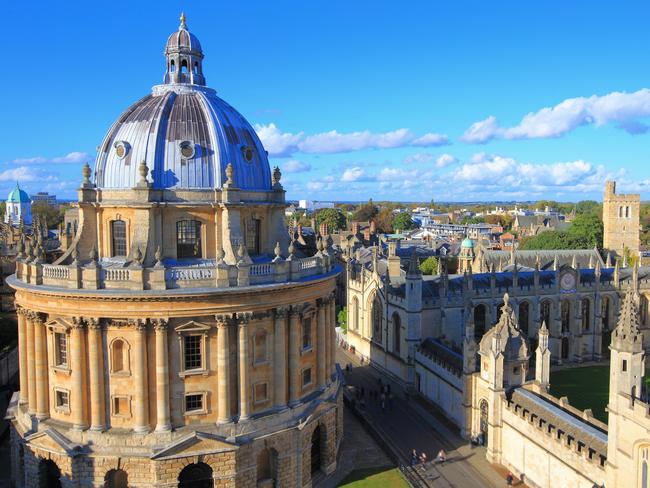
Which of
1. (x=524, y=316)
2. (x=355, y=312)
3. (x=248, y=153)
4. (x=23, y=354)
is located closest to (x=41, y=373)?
(x=23, y=354)

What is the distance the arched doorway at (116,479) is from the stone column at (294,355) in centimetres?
938

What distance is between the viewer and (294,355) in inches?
1315

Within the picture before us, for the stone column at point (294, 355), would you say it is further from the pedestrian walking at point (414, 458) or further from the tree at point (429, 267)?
the tree at point (429, 267)

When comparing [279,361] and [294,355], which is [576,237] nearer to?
[294,355]

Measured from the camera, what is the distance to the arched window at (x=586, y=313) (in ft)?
202

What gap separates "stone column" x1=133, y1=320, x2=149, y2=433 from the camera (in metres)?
29.6

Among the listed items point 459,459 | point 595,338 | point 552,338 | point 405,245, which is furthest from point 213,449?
point 405,245

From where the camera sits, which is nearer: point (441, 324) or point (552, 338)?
point (441, 324)

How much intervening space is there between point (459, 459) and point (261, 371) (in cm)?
1509

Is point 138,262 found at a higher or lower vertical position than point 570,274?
higher

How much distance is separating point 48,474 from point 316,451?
49.6 feet

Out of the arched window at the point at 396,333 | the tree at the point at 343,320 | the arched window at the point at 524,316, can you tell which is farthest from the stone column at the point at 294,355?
the tree at the point at 343,320

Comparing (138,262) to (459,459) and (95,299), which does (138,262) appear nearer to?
(95,299)

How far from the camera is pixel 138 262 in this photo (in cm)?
2966
